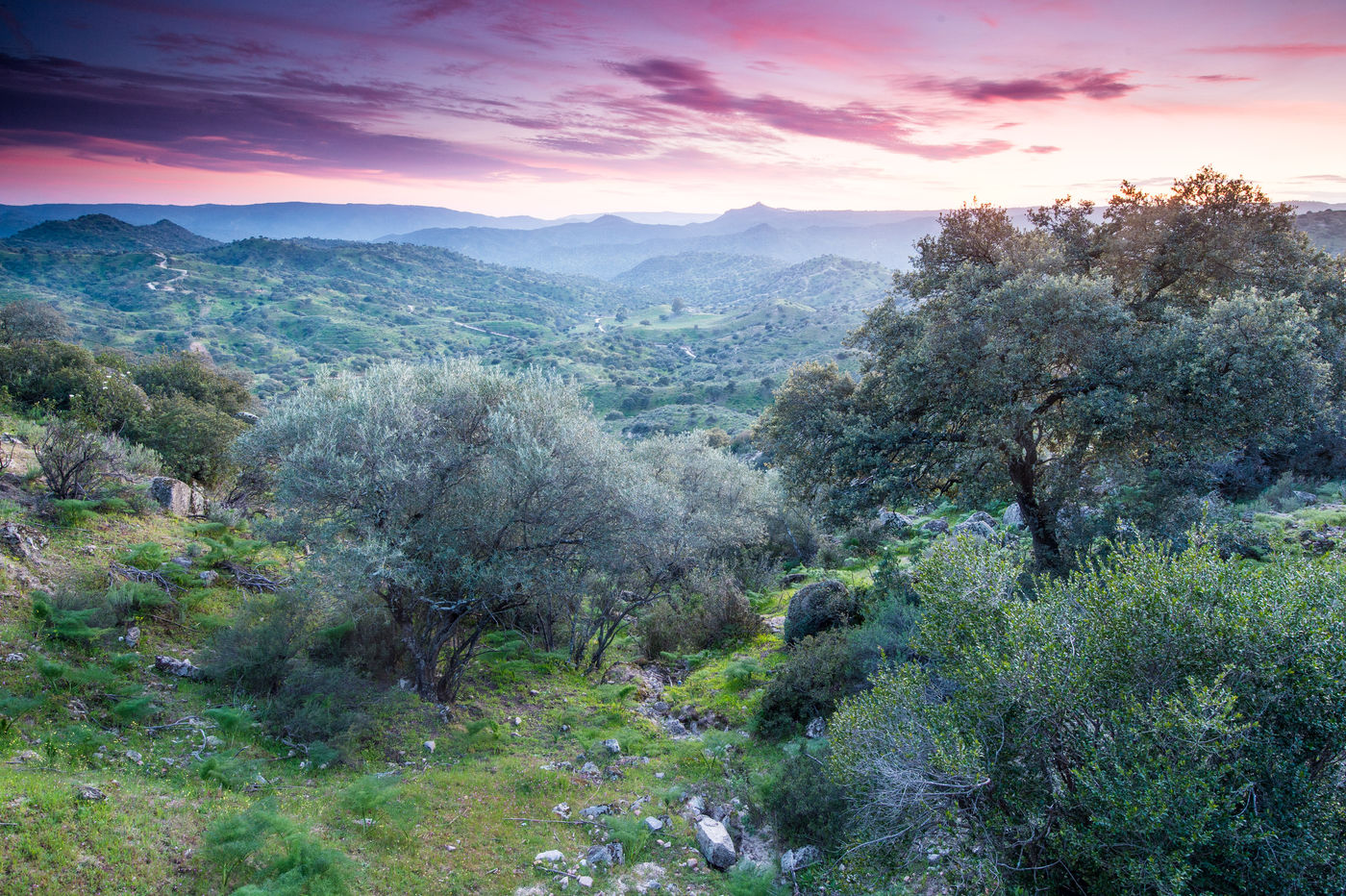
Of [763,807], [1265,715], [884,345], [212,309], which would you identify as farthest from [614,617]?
[212,309]

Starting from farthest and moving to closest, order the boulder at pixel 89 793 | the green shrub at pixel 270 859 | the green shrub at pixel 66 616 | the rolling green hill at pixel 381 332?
the rolling green hill at pixel 381 332 → the green shrub at pixel 66 616 → the boulder at pixel 89 793 → the green shrub at pixel 270 859

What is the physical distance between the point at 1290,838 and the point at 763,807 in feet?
21.1

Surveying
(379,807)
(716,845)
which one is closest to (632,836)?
(716,845)

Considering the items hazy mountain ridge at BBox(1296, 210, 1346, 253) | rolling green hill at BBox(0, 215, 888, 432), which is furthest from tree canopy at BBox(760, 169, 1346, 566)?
hazy mountain ridge at BBox(1296, 210, 1346, 253)

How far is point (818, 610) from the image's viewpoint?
15.7 metres

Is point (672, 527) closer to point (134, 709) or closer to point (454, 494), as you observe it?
point (454, 494)

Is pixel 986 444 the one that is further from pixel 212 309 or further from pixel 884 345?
pixel 212 309

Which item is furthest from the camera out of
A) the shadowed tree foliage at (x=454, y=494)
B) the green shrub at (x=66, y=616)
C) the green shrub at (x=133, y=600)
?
the green shrub at (x=133, y=600)

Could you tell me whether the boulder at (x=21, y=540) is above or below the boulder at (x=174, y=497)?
above

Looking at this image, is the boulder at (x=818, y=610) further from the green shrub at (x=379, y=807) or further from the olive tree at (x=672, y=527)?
the green shrub at (x=379, y=807)

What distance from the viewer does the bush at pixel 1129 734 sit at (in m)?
5.47

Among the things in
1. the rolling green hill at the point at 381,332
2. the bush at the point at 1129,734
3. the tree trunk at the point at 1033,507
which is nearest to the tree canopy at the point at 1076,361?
the tree trunk at the point at 1033,507

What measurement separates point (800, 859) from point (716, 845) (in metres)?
1.21

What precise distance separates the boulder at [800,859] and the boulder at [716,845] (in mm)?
713
